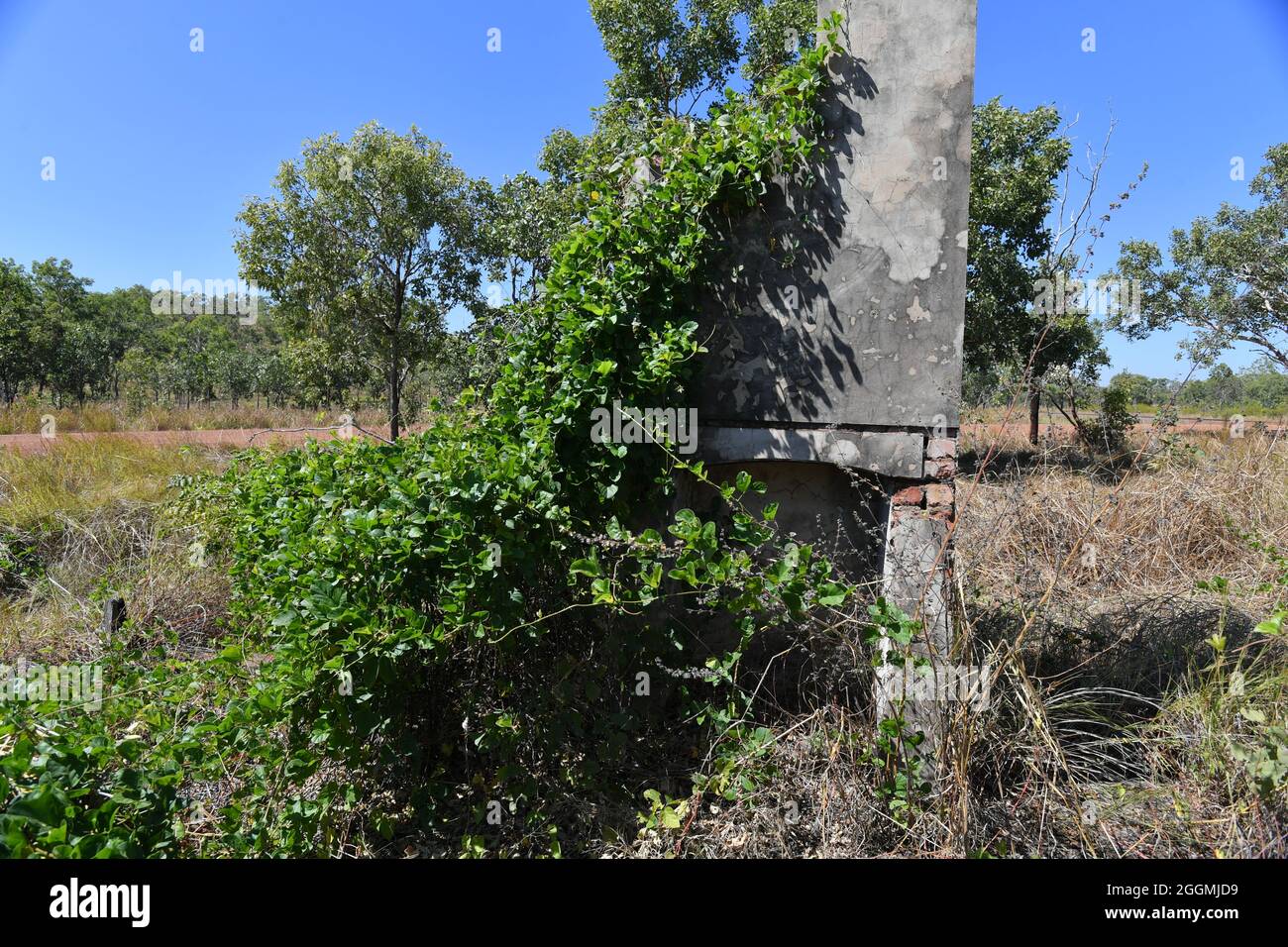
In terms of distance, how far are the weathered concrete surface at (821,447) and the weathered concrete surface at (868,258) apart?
0.25 ft

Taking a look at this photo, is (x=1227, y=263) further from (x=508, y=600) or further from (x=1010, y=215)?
(x=508, y=600)

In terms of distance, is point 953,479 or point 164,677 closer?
point 164,677

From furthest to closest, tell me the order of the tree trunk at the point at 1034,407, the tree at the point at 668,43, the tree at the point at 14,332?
the tree at the point at 14,332 → the tree at the point at 668,43 → the tree trunk at the point at 1034,407

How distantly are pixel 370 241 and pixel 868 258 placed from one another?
11.5m

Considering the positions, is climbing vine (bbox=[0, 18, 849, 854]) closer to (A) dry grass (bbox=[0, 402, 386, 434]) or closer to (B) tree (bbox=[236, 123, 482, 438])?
(A) dry grass (bbox=[0, 402, 386, 434])

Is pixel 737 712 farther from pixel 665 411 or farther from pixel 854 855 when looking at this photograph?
pixel 665 411

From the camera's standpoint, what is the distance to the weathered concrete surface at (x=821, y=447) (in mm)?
3561

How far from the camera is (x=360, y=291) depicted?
1277 cm

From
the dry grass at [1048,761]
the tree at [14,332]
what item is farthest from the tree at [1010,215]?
the tree at [14,332]

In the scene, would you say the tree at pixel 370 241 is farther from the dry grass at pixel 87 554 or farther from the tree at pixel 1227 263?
the tree at pixel 1227 263

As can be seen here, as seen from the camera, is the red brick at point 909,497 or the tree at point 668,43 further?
the tree at point 668,43

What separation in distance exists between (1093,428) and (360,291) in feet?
41.0

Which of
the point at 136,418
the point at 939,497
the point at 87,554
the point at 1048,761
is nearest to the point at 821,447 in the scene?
the point at 939,497
